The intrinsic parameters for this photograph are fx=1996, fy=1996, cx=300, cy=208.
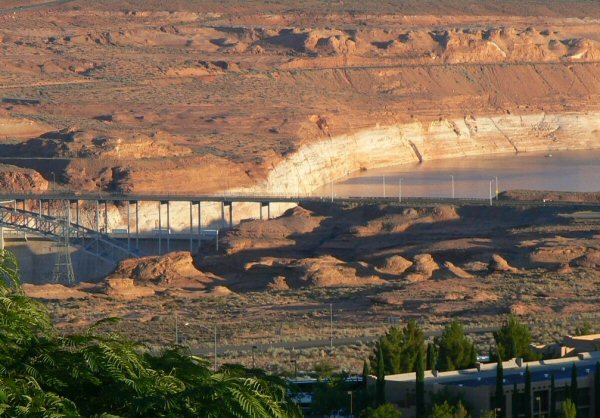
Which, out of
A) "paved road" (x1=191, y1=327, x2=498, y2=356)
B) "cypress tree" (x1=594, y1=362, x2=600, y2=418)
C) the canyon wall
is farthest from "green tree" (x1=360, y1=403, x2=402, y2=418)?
the canyon wall

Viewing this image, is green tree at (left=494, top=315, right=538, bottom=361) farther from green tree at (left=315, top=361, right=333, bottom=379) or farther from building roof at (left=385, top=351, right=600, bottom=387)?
green tree at (left=315, top=361, right=333, bottom=379)

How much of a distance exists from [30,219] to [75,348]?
189ft

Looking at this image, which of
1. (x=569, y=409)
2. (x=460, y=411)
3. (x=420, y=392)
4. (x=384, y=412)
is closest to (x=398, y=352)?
(x=420, y=392)

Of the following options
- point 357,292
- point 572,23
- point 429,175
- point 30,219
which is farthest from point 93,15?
point 357,292

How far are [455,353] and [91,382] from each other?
21984 millimetres

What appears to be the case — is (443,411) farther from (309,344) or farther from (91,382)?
(309,344)

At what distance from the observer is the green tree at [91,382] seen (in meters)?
12.3

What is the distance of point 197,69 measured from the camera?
121 m

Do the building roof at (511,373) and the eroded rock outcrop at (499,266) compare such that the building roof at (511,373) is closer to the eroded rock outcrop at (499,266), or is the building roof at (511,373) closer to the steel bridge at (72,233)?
the eroded rock outcrop at (499,266)

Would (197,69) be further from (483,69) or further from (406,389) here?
(406,389)

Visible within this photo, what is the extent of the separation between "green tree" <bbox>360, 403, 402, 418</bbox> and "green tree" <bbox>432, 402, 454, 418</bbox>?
556mm

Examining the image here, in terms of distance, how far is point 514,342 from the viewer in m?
35.2

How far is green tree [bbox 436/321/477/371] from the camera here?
33.8 m

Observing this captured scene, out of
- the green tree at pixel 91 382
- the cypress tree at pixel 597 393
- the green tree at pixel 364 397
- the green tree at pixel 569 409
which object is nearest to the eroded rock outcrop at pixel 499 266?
the green tree at pixel 364 397
